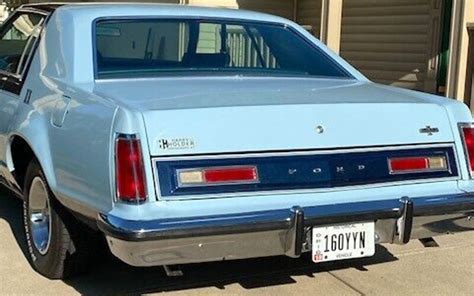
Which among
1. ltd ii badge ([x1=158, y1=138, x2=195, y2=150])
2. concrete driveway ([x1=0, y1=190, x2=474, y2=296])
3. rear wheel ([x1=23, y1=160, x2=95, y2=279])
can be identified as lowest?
concrete driveway ([x1=0, y1=190, x2=474, y2=296])

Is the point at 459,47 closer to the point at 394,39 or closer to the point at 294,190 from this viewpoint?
the point at 394,39

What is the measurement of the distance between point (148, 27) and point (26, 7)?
1.21 meters

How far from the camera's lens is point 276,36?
16.0 feet

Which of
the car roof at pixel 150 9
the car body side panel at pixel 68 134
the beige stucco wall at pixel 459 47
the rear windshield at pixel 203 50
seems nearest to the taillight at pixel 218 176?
the car body side panel at pixel 68 134

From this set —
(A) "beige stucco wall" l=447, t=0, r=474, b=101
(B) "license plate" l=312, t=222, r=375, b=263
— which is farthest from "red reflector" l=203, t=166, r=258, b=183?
(A) "beige stucco wall" l=447, t=0, r=474, b=101

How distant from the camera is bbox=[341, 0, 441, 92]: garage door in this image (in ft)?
34.4

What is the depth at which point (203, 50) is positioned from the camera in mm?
4746

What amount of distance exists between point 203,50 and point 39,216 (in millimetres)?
1508

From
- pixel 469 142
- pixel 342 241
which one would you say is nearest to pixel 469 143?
pixel 469 142

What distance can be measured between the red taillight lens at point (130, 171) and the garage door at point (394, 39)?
25.6ft

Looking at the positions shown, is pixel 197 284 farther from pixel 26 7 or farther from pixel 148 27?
pixel 26 7

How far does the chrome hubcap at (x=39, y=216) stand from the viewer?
4176 mm

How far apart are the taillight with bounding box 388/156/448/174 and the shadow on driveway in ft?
3.40

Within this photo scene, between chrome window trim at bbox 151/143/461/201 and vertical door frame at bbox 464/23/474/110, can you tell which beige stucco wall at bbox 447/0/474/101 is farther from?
chrome window trim at bbox 151/143/461/201
